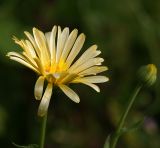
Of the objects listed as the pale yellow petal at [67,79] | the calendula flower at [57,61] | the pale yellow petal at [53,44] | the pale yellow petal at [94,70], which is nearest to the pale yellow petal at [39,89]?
the calendula flower at [57,61]

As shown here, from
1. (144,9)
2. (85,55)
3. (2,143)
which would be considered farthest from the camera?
(144,9)

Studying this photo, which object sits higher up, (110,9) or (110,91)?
(110,9)

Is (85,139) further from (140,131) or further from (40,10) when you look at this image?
(40,10)

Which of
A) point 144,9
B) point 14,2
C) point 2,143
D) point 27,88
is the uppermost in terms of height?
point 14,2

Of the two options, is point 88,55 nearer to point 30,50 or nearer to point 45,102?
point 30,50

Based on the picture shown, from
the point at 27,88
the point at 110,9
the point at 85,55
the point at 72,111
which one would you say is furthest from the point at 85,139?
the point at 85,55
